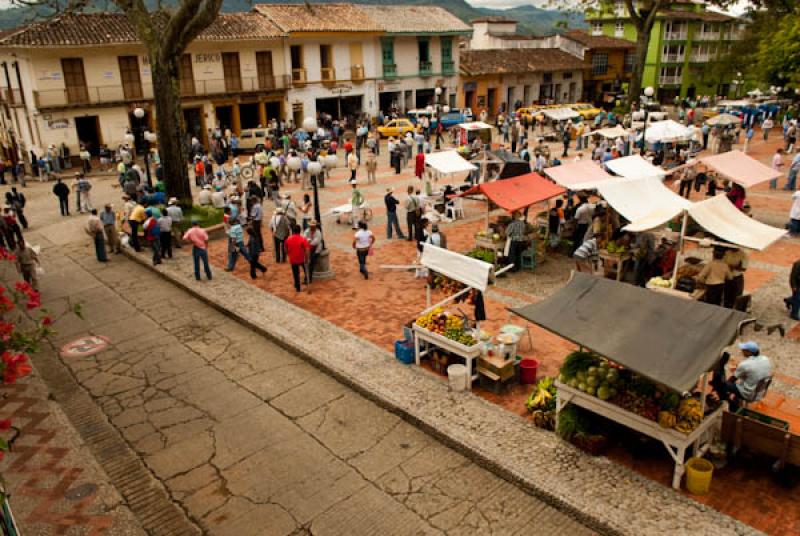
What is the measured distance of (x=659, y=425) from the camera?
20.2ft

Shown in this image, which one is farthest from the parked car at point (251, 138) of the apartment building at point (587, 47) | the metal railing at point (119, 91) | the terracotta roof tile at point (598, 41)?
the terracotta roof tile at point (598, 41)

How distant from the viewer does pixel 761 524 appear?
5691 millimetres

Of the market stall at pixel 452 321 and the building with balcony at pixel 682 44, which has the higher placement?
the building with balcony at pixel 682 44

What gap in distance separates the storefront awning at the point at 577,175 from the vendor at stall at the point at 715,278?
394cm

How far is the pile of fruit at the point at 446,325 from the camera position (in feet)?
27.4

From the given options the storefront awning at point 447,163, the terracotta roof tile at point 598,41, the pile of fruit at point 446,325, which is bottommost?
the pile of fruit at point 446,325

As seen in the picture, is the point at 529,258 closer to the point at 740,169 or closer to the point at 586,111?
the point at 740,169

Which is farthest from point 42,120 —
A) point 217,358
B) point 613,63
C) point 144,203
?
point 613,63

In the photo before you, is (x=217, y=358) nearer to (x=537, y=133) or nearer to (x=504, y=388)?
(x=504, y=388)

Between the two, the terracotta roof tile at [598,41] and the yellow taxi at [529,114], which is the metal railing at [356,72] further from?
the terracotta roof tile at [598,41]

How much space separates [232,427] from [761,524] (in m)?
6.17

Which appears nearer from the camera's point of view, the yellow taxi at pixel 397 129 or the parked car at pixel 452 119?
the yellow taxi at pixel 397 129

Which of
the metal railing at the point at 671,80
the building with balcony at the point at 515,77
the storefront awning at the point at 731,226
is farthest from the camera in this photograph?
the metal railing at the point at 671,80

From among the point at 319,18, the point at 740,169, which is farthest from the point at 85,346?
the point at 319,18
